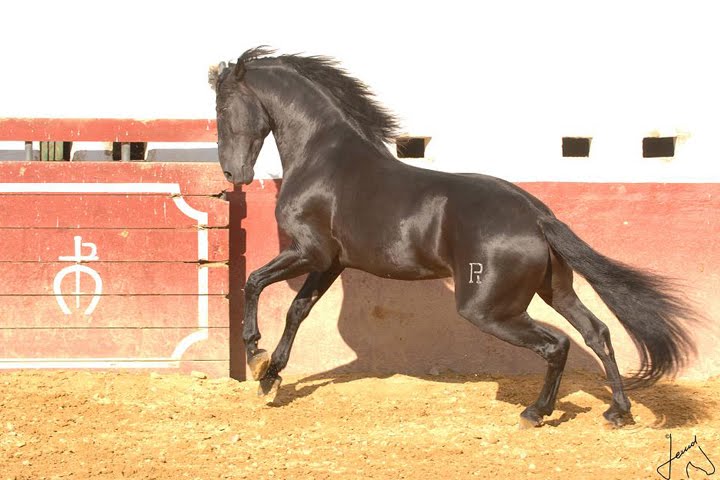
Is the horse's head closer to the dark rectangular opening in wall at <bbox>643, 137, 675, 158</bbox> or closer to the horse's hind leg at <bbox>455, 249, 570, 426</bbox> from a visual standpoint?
the horse's hind leg at <bbox>455, 249, 570, 426</bbox>

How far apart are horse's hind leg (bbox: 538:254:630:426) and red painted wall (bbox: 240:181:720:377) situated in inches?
49.3

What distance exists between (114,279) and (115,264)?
0.11m

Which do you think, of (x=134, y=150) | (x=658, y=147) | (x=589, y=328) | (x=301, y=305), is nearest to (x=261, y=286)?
(x=301, y=305)

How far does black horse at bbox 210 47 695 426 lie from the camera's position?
5430 millimetres

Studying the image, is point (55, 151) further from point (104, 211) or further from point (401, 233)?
point (401, 233)

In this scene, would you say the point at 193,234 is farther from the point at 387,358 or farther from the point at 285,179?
the point at 387,358

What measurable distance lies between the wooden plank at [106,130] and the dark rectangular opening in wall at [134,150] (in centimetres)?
69

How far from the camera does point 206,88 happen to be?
26.0 feet

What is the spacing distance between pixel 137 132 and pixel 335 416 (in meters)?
2.60

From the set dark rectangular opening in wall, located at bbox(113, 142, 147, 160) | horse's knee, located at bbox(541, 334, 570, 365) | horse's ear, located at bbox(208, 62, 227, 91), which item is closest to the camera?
horse's knee, located at bbox(541, 334, 570, 365)

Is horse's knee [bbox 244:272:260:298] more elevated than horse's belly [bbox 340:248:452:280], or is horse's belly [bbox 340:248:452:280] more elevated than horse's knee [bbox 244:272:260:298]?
horse's belly [bbox 340:248:452:280]

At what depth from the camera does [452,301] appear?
7.13 meters

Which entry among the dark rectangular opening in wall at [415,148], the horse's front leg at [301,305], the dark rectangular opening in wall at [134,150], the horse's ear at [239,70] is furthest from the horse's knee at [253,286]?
the dark rectangular opening in wall at [415,148]

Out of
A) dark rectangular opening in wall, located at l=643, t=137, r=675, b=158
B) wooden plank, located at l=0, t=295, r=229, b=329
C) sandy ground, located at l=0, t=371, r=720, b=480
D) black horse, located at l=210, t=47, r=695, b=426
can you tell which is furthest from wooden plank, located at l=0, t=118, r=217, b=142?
dark rectangular opening in wall, located at l=643, t=137, r=675, b=158
